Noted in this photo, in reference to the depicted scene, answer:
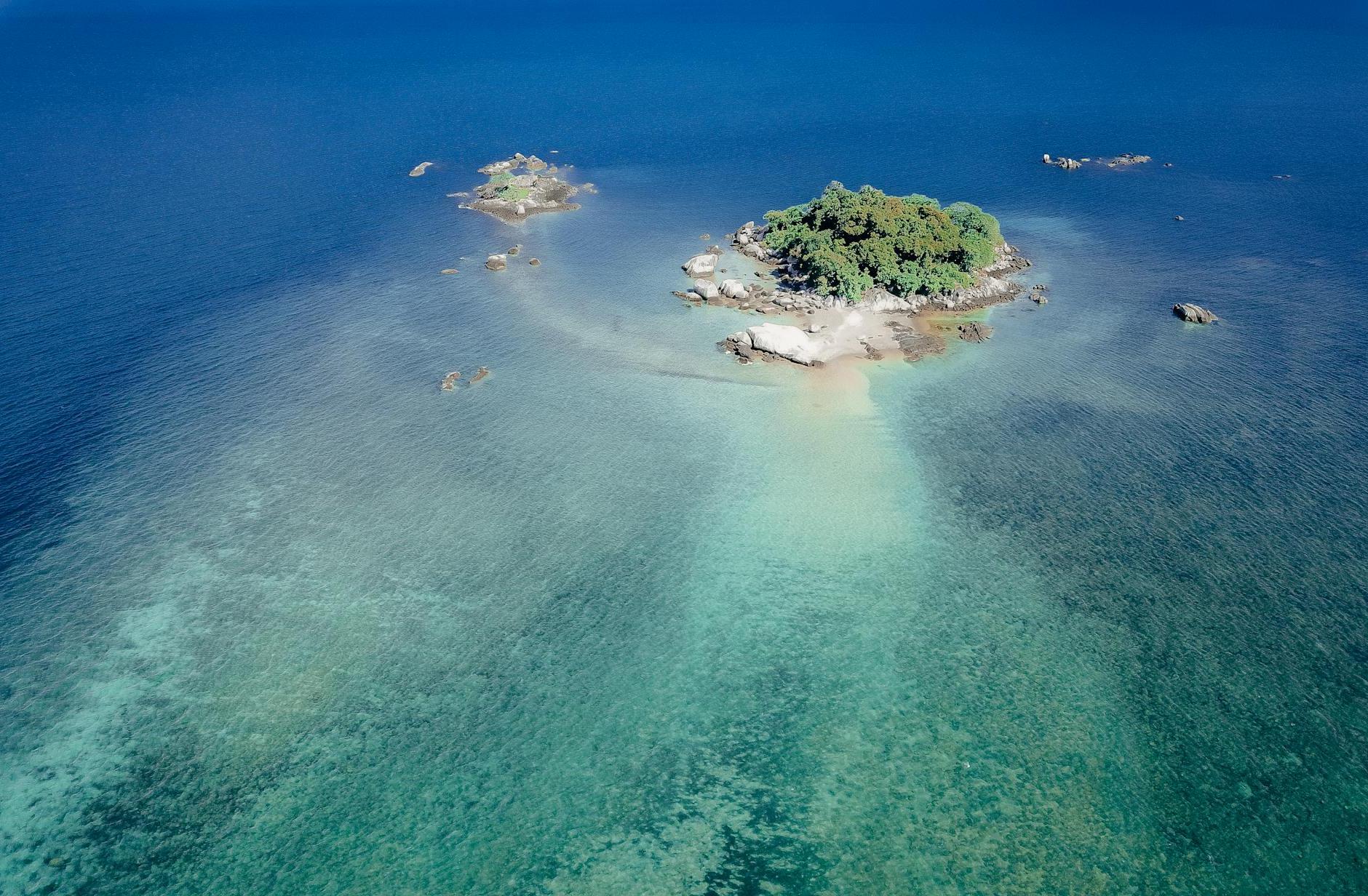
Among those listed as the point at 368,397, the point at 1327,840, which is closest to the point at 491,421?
the point at 368,397

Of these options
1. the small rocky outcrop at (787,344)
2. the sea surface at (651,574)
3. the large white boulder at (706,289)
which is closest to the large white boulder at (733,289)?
the large white boulder at (706,289)

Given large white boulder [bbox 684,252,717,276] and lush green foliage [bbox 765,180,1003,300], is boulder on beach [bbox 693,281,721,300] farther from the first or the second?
lush green foliage [bbox 765,180,1003,300]

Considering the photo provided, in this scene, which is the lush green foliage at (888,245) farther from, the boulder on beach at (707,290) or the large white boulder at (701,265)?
the boulder on beach at (707,290)

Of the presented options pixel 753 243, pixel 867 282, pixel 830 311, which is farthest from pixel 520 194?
pixel 867 282

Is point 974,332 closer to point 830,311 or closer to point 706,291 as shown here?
point 830,311

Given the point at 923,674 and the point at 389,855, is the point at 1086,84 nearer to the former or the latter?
the point at 923,674
